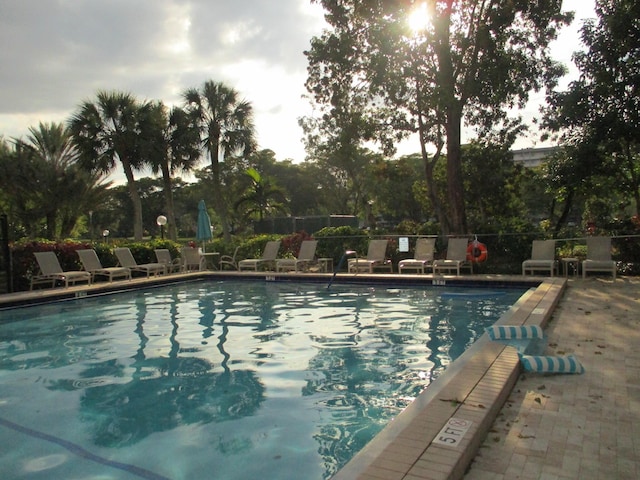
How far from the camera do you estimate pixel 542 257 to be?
1176cm

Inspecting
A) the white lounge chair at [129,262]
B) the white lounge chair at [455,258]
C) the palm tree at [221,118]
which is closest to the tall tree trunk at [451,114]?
the white lounge chair at [455,258]

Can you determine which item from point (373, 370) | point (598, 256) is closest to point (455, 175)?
point (598, 256)

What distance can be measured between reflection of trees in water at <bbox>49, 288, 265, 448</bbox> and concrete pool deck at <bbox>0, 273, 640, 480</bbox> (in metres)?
1.60

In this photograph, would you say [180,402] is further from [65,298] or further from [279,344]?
[65,298]

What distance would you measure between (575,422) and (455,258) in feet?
31.4

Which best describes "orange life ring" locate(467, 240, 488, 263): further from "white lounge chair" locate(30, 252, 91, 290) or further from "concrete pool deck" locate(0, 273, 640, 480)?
"white lounge chair" locate(30, 252, 91, 290)

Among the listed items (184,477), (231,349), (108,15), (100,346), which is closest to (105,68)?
(108,15)

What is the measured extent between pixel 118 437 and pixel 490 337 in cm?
361

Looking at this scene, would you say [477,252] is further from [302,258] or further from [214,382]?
[214,382]

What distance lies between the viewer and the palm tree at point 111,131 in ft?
70.0

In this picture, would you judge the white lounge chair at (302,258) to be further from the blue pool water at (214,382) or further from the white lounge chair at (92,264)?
the blue pool water at (214,382)

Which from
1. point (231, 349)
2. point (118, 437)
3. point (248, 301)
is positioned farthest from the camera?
point (248, 301)

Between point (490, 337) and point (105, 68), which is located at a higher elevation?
point (105, 68)

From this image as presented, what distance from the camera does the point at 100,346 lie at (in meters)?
6.79
